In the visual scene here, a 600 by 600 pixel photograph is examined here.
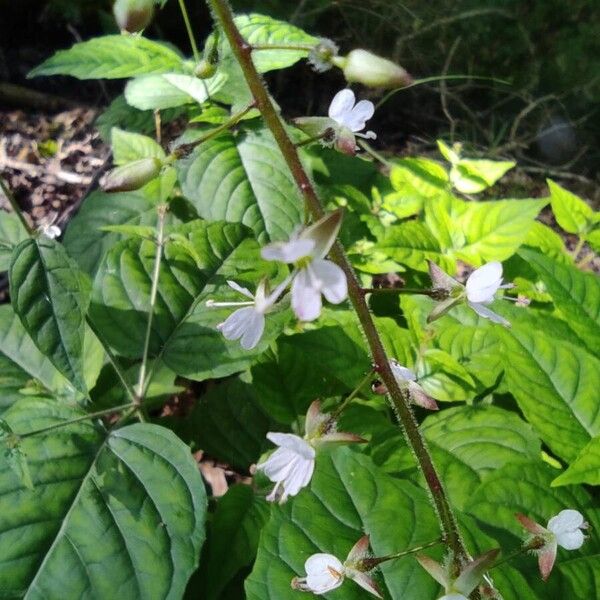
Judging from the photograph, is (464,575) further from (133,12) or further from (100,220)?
(100,220)

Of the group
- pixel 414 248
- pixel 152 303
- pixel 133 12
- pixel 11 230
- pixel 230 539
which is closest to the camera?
pixel 133 12

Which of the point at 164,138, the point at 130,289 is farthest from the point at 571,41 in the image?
the point at 130,289

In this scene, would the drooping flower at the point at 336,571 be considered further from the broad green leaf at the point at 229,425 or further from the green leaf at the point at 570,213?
the green leaf at the point at 570,213

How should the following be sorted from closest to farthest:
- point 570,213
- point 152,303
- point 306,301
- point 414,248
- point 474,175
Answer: point 306,301
point 152,303
point 414,248
point 570,213
point 474,175

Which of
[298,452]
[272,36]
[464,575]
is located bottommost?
[464,575]

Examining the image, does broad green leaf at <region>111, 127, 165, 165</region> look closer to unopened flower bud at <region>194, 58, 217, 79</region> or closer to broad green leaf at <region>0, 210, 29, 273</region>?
broad green leaf at <region>0, 210, 29, 273</region>

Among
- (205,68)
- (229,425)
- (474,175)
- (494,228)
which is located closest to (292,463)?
(205,68)

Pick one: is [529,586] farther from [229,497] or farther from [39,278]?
[39,278]

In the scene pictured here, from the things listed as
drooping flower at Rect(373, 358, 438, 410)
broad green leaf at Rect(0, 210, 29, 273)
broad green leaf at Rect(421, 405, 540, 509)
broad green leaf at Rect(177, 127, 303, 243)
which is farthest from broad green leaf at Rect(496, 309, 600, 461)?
broad green leaf at Rect(0, 210, 29, 273)
